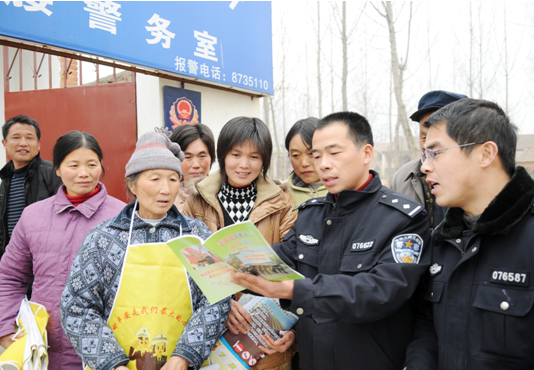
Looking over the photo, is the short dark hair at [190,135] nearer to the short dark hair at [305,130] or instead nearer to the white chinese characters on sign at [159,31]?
the short dark hair at [305,130]

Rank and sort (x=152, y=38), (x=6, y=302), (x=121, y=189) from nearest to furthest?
1. (x=6, y=302)
2. (x=152, y=38)
3. (x=121, y=189)

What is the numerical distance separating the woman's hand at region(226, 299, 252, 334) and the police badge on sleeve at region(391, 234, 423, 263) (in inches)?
34.6

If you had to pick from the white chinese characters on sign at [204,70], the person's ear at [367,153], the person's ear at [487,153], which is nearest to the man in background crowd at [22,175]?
the white chinese characters on sign at [204,70]

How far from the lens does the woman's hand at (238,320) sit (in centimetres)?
195

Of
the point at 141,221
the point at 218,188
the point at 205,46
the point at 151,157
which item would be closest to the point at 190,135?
the point at 218,188

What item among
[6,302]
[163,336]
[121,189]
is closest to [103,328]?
[163,336]

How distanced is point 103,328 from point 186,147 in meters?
1.85

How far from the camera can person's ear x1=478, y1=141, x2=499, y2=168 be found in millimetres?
1468

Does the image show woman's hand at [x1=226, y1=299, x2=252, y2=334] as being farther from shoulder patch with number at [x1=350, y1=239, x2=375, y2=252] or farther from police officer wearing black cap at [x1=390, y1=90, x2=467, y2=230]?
police officer wearing black cap at [x1=390, y1=90, x2=467, y2=230]

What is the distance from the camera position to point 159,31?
5.01 m

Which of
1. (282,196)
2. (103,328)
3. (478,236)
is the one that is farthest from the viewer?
(282,196)

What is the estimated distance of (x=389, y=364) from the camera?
1.59m

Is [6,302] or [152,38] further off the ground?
[152,38]

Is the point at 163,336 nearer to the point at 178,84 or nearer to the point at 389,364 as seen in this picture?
the point at 389,364
